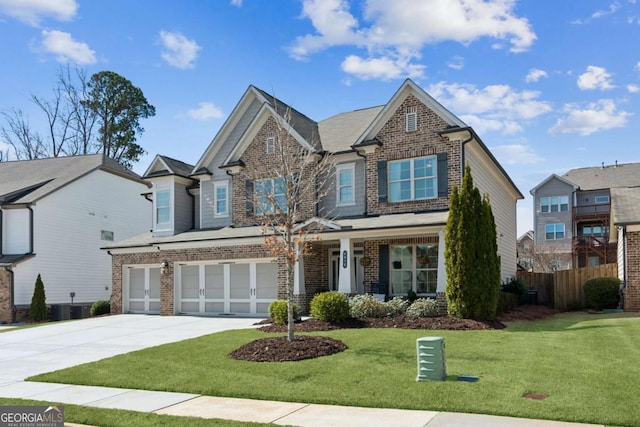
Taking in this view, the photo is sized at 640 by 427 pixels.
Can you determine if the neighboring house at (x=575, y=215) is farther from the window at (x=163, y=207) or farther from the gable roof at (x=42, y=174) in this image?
the gable roof at (x=42, y=174)

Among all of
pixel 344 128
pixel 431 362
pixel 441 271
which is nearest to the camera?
pixel 431 362

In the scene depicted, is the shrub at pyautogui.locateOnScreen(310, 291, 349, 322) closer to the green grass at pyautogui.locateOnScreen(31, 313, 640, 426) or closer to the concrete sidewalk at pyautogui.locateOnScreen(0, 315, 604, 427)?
the green grass at pyautogui.locateOnScreen(31, 313, 640, 426)

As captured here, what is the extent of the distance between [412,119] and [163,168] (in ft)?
40.0

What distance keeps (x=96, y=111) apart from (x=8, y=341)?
3337 cm

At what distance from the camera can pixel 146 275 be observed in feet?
79.9

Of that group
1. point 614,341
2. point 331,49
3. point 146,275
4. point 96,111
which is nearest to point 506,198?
point 331,49

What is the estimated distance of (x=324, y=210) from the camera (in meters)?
22.0

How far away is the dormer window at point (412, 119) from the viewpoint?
2023 cm

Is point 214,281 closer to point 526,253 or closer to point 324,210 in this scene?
point 324,210

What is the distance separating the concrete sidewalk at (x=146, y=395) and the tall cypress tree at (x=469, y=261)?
6.76m

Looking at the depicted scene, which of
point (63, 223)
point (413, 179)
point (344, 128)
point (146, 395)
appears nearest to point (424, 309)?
point (413, 179)

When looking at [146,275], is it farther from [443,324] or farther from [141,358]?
[443,324]

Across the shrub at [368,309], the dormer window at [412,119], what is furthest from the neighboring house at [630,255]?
the shrub at [368,309]

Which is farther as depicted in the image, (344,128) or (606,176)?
(606,176)
